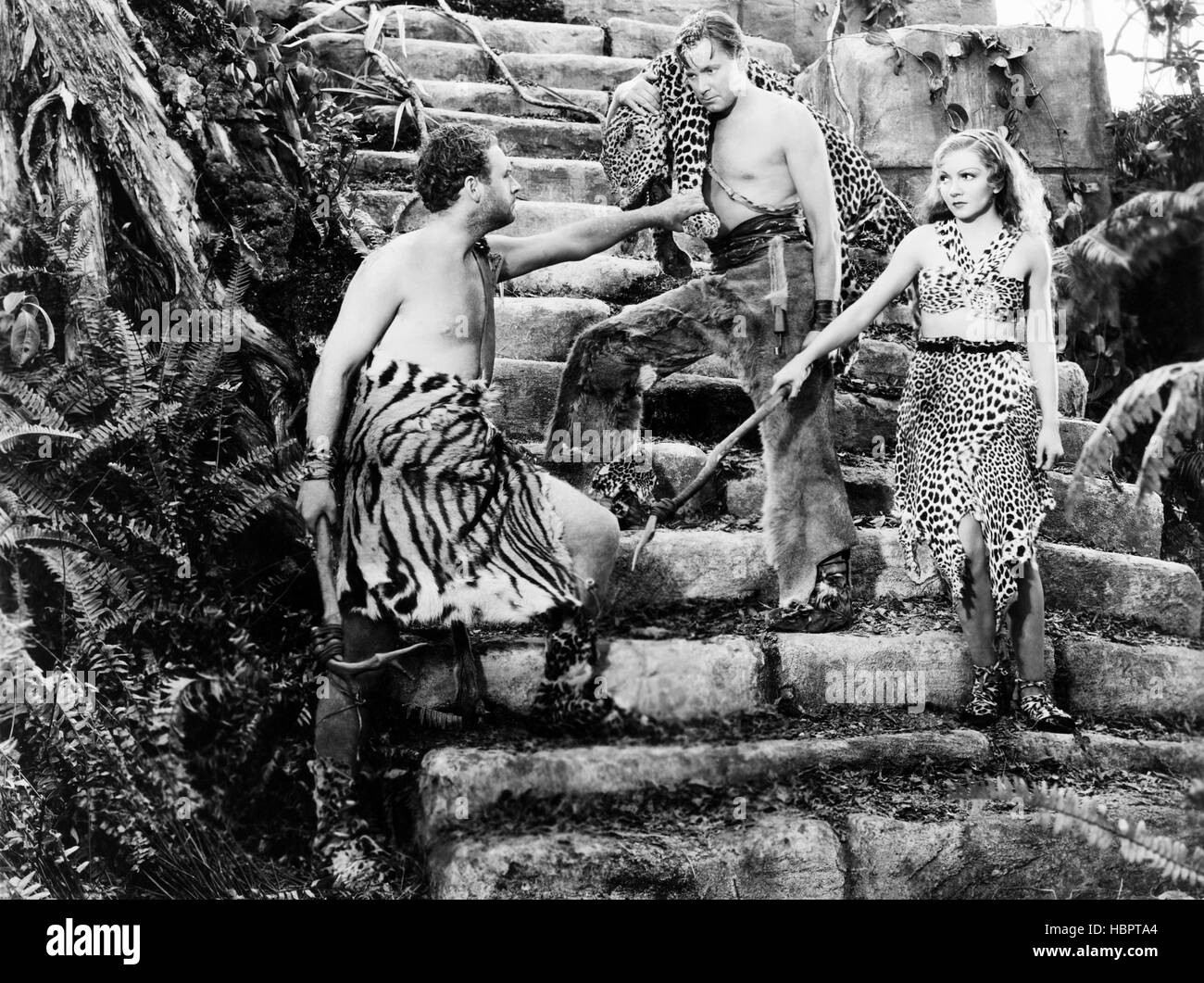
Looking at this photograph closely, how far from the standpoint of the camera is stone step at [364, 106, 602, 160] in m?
3.31

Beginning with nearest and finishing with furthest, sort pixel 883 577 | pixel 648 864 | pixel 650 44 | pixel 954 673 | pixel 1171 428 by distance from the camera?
pixel 648 864, pixel 1171 428, pixel 954 673, pixel 883 577, pixel 650 44

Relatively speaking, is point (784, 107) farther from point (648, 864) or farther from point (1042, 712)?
point (648, 864)

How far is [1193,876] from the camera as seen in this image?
102 inches

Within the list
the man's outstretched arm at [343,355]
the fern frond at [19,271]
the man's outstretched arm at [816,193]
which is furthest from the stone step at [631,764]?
the fern frond at [19,271]

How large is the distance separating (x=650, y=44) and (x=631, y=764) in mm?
2098

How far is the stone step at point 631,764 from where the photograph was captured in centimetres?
256

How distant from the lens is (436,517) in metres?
2.78

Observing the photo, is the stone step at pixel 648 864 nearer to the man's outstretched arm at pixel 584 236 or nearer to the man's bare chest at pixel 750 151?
the man's outstretched arm at pixel 584 236

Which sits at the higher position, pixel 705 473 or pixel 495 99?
pixel 495 99

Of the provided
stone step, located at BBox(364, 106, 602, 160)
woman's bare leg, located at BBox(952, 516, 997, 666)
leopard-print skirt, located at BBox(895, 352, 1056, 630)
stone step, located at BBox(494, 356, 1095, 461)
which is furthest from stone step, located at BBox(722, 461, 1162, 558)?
stone step, located at BBox(364, 106, 602, 160)

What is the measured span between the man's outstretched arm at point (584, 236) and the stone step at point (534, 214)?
0.17 m

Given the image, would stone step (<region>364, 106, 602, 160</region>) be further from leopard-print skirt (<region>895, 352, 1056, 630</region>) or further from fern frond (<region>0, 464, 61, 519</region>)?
fern frond (<region>0, 464, 61, 519</region>)

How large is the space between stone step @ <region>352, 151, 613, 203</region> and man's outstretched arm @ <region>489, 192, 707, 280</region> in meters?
0.31

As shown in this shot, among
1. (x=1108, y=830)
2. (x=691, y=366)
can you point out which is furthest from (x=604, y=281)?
(x=1108, y=830)
